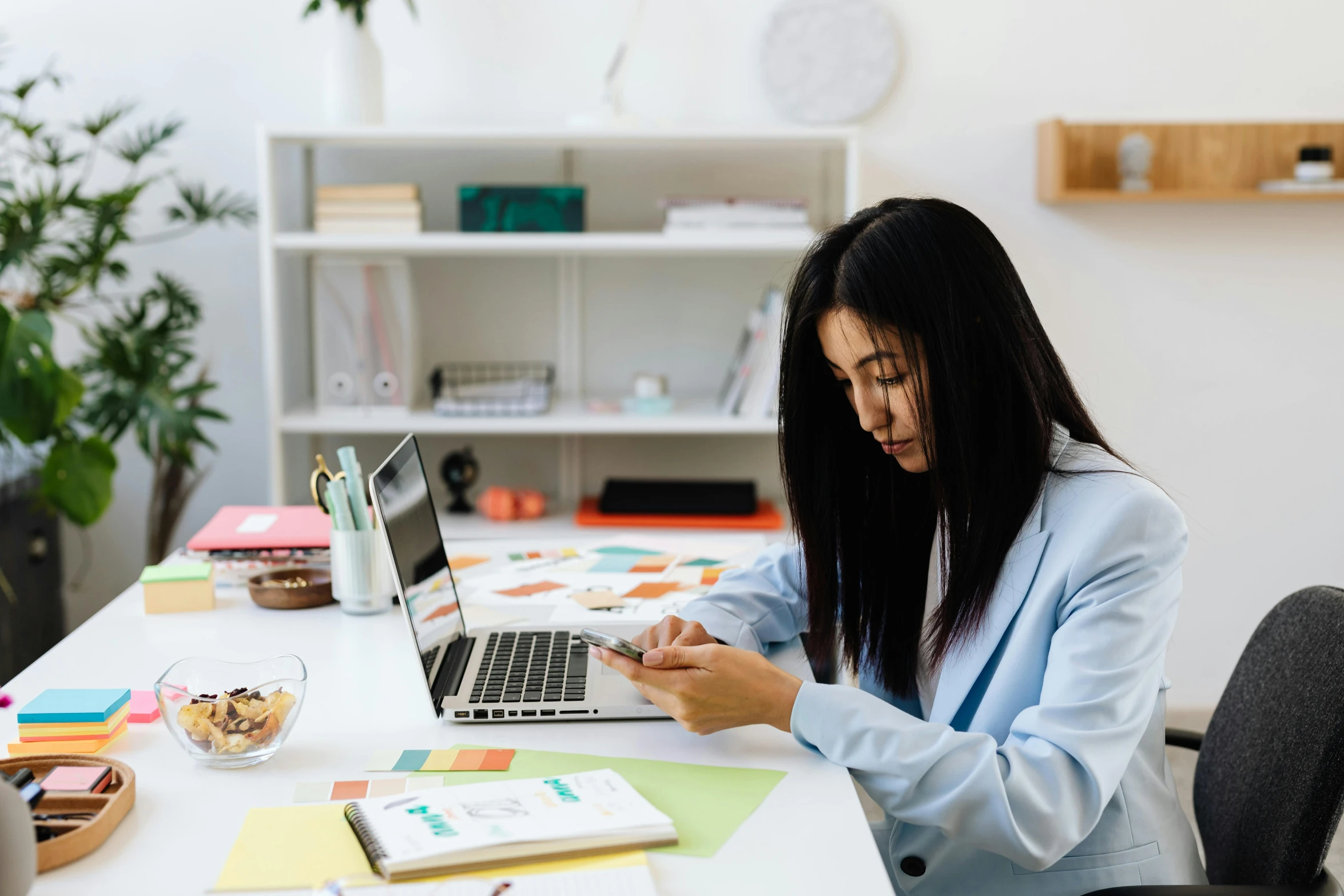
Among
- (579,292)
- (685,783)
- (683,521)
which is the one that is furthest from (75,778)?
(579,292)

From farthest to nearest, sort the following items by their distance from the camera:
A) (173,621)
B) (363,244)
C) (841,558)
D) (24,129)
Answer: (363,244), (24,129), (173,621), (841,558)

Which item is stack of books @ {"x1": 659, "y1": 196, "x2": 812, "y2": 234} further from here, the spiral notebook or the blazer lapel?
the spiral notebook

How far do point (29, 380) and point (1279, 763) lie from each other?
2.13m

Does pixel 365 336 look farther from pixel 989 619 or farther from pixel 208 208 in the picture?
pixel 989 619

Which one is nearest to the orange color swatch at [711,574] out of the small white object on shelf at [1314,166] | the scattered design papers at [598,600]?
the scattered design papers at [598,600]

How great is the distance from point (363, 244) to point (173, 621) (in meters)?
1.20

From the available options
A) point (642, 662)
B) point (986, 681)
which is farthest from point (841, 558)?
point (642, 662)

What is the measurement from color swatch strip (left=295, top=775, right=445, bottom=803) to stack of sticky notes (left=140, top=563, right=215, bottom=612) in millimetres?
619

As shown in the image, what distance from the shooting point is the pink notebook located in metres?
1.63

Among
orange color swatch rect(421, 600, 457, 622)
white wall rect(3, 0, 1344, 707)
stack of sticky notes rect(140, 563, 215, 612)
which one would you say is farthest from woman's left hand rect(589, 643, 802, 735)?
white wall rect(3, 0, 1344, 707)

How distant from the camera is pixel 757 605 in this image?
1400 millimetres

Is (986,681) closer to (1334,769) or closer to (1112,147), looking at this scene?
(1334,769)

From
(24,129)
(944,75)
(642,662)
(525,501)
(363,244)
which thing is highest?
(944,75)

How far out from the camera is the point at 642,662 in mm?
1062
